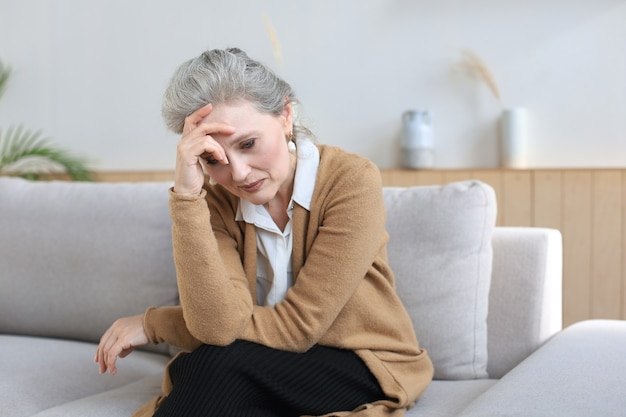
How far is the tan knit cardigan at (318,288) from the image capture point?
5.06ft

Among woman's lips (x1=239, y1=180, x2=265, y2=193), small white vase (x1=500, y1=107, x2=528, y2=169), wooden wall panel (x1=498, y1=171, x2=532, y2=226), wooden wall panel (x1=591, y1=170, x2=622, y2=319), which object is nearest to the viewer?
woman's lips (x1=239, y1=180, x2=265, y2=193)

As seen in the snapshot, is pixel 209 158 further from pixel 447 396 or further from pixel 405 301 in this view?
pixel 447 396

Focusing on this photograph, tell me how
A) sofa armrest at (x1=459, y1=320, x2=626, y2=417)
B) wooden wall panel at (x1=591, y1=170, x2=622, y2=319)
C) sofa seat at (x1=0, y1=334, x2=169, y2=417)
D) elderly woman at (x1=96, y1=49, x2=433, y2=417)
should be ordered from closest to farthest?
sofa armrest at (x1=459, y1=320, x2=626, y2=417)
elderly woman at (x1=96, y1=49, x2=433, y2=417)
sofa seat at (x1=0, y1=334, x2=169, y2=417)
wooden wall panel at (x1=591, y1=170, x2=622, y2=319)

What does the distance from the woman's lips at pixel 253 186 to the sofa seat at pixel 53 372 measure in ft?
2.08

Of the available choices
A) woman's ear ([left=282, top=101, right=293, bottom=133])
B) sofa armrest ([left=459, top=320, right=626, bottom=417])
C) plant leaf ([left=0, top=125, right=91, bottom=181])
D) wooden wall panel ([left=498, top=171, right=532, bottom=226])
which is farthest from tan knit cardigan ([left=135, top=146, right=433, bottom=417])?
plant leaf ([left=0, top=125, right=91, bottom=181])

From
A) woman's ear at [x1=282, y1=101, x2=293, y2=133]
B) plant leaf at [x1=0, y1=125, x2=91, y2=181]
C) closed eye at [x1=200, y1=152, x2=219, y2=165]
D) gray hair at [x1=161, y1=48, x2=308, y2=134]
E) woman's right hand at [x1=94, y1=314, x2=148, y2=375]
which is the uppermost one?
gray hair at [x1=161, y1=48, x2=308, y2=134]

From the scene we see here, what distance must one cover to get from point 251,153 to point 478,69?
1868 mm

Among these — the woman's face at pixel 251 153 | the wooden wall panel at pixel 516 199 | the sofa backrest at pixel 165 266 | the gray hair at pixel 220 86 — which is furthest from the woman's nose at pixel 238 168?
the wooden wall panel at pixel 516 199

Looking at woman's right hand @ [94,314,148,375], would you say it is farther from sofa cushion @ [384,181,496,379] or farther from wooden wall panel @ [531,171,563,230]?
wooden wall panel @ [531,171,563,230]

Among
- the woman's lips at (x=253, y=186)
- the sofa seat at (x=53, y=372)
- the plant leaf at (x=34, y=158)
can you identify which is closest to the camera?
the woman's lips at (x=253, y=186)

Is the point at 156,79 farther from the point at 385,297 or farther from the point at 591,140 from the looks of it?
the point at 385,297

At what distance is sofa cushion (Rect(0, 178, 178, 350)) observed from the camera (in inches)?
86.4

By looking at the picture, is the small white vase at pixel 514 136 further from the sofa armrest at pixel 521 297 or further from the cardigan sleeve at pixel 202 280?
the cardigan sleeve at pixel 202 280

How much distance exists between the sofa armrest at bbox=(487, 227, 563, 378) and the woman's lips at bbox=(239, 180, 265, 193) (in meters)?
0.67
